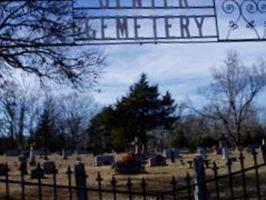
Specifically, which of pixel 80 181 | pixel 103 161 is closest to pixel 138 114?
pixel 103 161

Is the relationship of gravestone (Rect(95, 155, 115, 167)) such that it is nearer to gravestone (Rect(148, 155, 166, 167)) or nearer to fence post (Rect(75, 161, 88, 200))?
gravestone (Rect(148, 155, 166, 167))

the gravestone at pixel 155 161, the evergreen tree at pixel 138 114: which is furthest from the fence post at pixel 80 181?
the evergreen tree at pixel 138 114

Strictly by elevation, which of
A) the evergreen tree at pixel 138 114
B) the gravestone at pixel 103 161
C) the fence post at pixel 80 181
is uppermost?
the evergreen tree at pixel 138 114

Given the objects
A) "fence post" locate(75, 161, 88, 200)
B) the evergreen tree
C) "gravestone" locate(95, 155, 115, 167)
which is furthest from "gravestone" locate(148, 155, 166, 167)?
the evergreen tree

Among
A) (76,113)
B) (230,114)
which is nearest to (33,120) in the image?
(76,113)

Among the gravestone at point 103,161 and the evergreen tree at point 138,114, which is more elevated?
the evergreen tree at point 138,114

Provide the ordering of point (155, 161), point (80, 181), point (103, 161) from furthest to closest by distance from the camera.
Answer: point (103, 161) → point (155, 161) → point (80, 181)

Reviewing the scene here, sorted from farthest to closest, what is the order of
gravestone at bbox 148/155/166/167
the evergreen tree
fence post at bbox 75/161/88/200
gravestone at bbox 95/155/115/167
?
1. the evergreen tree
2. gravestone at bbox 95/155/115/167
3. gravestone at bbox 148/155/166/167
4. fence post at bbox 75/161/88/200

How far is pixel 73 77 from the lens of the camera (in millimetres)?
20344

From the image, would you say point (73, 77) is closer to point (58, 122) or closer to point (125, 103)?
point (125, 103)

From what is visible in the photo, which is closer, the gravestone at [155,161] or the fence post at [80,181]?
the fence post at [80,181]

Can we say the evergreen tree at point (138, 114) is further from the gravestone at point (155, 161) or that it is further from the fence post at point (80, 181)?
the fence post at point (80, 181)

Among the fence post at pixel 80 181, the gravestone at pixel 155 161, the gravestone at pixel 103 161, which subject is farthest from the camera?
the gravestone at pixel 103 161

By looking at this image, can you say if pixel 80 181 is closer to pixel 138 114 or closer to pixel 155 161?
pixel 155 161
